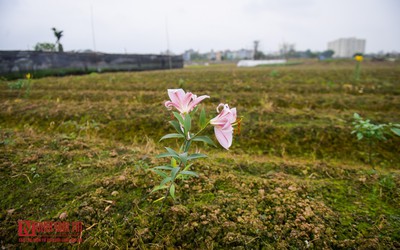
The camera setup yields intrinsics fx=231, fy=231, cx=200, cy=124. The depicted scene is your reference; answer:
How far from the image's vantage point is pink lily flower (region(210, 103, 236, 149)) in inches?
41.5

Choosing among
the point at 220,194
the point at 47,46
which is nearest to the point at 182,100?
the point at 220,194

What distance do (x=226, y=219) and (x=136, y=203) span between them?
63cm

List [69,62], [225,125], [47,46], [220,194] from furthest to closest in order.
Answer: [47,46]
[69,62]
[220,194]
[225,125]

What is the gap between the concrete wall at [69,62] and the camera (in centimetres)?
1162

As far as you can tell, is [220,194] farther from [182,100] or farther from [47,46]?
[47,46]

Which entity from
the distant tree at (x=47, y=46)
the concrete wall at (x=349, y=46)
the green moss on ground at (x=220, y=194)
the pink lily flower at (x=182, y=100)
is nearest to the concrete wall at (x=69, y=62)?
the distant tree at (x=47, y=46)

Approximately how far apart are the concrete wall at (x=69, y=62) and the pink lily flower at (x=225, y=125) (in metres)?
14.2

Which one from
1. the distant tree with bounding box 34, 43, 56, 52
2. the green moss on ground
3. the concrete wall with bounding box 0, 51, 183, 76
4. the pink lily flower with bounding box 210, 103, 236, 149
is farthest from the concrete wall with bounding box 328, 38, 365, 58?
the pink lily flower with bounding box 210, 103, 236, 149

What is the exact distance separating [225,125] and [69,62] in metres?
16.4

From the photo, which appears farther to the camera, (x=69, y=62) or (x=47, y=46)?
(x=47, y=46)

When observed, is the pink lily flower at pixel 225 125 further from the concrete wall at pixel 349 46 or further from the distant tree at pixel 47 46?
the concrete wall at pixel 349 46

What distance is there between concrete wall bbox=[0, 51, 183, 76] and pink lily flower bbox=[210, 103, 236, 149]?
1422cm

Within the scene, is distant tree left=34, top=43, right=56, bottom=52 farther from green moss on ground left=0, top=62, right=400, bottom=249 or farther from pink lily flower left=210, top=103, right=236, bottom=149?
pink lily flower left=210, top=103, right=236, bottom=149

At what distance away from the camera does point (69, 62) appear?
14.6 meters
